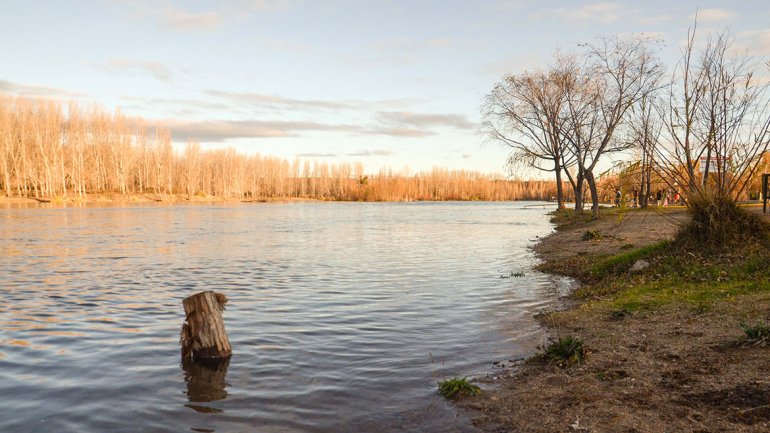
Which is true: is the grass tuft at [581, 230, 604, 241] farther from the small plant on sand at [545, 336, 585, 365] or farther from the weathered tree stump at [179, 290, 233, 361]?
the weathered tree stump at [179, 290, 233, 361]

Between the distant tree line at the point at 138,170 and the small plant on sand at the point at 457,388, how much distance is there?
10597 cm

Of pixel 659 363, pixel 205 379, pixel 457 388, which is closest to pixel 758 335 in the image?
pixel 659 363

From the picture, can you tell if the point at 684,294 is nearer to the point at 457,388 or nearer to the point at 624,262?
the point at 624,262

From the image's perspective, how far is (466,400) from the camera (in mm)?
6703

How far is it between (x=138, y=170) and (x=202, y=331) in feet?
434

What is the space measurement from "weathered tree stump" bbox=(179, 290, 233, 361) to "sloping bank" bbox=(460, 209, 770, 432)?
13.7ft

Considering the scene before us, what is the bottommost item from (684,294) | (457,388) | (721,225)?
(457,388)

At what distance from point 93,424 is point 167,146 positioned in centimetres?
13969

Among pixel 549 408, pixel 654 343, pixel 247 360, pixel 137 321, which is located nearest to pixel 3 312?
pixel 137 321

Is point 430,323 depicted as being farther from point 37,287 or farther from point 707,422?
point 37,287

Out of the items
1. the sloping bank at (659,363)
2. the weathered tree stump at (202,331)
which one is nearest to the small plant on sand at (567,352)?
the sloping bank at (659,363)

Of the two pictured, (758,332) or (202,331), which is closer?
(758,332)

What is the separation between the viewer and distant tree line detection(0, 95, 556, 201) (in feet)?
324

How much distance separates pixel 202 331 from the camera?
28.2ft
